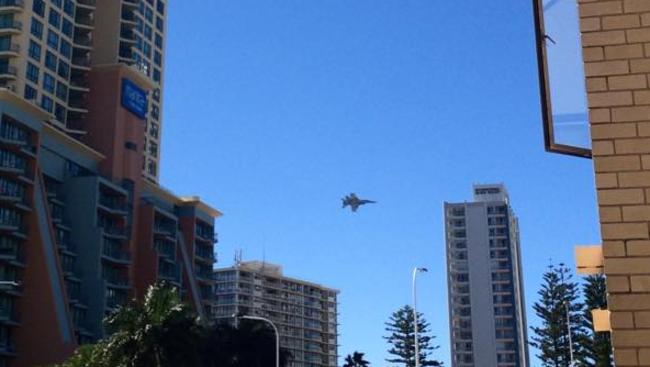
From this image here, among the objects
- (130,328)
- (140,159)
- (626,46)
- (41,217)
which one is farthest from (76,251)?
(626,46)

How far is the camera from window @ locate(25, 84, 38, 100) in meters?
74.9

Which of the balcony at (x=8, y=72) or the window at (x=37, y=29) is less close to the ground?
the window at (x=37, y=29)

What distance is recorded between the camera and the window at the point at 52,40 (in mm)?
79562

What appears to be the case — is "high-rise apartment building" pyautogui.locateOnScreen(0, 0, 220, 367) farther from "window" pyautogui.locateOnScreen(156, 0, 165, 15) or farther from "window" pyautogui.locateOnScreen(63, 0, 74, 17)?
"window" pyautogui.locateOnScreen(156, 0, 165, 15)

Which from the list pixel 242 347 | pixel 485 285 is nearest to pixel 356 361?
pixel 242 347

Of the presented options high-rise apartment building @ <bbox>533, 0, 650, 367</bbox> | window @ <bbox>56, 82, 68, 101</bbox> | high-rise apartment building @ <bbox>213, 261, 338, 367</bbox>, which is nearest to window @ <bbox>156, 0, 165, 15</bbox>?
window @ <bbox>56, 82, 68, 101</bbox>

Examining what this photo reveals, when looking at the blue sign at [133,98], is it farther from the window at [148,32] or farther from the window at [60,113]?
the window at [148,32]

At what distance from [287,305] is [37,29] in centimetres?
7878

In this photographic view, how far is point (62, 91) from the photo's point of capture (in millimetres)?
80250

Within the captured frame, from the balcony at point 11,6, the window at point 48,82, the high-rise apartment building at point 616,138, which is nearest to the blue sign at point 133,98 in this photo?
the window at point 48,82

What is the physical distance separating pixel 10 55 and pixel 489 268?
258 ft

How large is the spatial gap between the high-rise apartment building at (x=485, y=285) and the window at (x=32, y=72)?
238 feet

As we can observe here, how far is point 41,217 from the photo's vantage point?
64500mm

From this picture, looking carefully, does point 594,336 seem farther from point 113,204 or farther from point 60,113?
point 60,113
